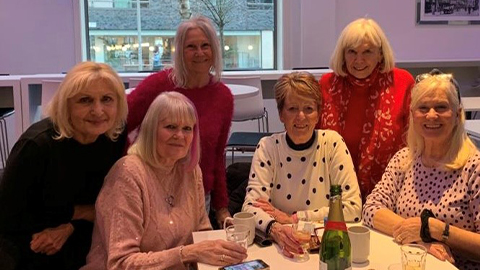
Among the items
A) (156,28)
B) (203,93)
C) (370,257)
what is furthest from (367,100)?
(156,28)

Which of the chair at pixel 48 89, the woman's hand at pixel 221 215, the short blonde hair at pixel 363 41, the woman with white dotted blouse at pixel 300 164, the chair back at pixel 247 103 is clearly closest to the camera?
the woman with white dotted blouse at pixel 300 164

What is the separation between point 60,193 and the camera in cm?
189

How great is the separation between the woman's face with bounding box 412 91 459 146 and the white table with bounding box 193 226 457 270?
16.3 inches

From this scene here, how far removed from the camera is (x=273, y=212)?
1.95m

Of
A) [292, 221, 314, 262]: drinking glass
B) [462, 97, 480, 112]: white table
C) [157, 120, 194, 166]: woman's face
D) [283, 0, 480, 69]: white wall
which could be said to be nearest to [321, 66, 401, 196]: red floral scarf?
[292, 221, 314, 262]: drinking glass

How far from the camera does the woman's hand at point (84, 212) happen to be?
196cm

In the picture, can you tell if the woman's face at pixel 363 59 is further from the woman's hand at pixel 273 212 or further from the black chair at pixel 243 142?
the black chair at pixel 243 142

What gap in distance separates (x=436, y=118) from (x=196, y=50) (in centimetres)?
120

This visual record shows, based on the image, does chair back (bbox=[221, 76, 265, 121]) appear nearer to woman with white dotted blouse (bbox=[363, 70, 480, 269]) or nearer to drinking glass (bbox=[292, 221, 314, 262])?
woman with white dotted blouse (bbox=[363, 70, 480, 269])

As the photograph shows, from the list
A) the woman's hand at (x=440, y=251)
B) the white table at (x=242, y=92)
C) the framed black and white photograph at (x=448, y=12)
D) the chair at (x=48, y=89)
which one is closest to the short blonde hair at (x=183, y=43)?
the white table at (x=242, y=92)

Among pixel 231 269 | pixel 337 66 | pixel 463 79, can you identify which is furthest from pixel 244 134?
pixel 463 79

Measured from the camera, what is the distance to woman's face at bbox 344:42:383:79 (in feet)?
7.75

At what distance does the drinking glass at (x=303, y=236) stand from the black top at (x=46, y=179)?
2.67 ft

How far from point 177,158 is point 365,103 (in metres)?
1.02
